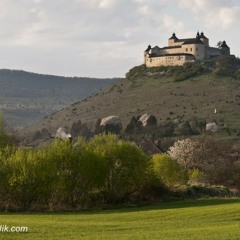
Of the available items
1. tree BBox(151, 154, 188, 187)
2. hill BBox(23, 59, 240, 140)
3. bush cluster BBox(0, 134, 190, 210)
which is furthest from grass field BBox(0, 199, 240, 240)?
hill BBox(23, 59, 240, 140)

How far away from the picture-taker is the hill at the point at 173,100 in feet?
482

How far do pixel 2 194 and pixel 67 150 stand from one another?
7338mm

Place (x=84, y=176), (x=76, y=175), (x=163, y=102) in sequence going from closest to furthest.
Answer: (x=76, y=175), (x=84, y=176), (x=163, y=102)

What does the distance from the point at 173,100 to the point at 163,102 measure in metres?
→ 3.02

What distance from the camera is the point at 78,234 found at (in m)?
28.5

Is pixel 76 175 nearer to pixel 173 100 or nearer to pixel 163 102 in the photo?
pixel 163 102

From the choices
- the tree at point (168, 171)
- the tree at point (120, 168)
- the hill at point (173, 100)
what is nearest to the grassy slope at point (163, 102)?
the hill at point (173, 100)

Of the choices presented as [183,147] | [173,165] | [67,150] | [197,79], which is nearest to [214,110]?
[197,79]

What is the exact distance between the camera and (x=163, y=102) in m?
164

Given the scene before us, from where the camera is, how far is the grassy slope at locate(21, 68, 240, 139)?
149m

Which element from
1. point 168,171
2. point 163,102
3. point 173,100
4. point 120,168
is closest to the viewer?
point 120,168
